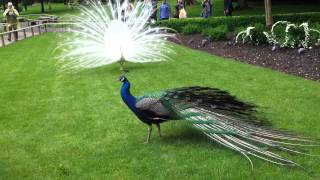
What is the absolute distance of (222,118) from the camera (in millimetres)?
6883

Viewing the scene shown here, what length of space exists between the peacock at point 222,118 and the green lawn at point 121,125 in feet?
0.63

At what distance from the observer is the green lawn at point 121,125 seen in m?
6.55

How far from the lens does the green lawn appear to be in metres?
6.55

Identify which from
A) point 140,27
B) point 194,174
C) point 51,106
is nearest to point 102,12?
point 140,27

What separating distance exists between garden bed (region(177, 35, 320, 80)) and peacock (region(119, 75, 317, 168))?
196 inches

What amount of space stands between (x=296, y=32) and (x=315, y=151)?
29.5 feet

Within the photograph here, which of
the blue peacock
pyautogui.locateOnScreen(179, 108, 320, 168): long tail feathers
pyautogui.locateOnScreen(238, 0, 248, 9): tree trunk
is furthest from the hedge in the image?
pyautogui.locateOnScreen(179, 108, 320, 168): long tail feathers

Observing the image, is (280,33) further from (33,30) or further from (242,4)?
(242,4)

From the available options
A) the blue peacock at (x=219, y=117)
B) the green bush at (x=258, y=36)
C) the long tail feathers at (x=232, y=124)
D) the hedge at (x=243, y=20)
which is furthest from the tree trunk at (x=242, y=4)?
the long tail feathers at (x=232, y=124)

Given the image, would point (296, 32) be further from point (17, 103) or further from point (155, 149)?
point (155, 149)

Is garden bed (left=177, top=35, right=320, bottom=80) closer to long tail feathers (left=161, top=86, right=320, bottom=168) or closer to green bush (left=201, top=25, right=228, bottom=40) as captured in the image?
green bush (left=201, top=25, right=228, bottom=40)

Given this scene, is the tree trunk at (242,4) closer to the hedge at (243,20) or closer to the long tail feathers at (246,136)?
the hedge at (243,20)

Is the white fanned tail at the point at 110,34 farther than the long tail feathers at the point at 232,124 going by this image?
Yes

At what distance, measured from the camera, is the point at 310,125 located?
7.89 metres
